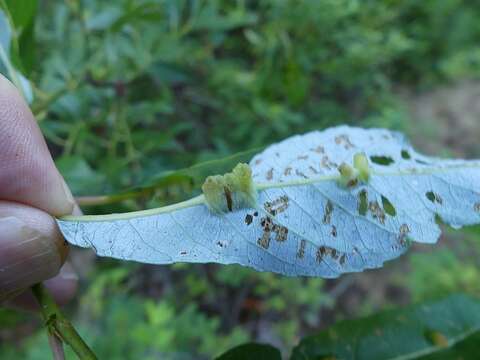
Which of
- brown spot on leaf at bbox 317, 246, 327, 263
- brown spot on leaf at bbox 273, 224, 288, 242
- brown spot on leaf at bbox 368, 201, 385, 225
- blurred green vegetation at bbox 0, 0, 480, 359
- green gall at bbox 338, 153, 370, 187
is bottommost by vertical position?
blurred green vegetation at bbox 0, 0, 480, 359

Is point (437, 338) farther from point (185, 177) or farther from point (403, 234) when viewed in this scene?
point (185, 177)

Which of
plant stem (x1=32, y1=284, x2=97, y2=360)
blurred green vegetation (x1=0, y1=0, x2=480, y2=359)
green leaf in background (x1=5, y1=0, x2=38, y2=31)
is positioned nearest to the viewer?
plant stem (x1=32, y1=284, x2=97, y2=360)

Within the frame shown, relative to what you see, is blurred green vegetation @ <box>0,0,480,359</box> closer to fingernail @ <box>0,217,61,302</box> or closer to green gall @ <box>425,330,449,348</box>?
fingernail @ <box>0,217,61,302</box>

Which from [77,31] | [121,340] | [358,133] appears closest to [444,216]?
[358,133]

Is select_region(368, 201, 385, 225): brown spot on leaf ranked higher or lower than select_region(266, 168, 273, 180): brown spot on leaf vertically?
lower

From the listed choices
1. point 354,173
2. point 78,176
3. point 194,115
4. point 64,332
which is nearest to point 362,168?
point 354,173

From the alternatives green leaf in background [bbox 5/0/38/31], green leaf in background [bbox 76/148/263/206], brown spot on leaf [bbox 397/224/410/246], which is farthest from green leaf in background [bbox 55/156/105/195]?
brown spot on leaf [bbox 397/224/410/246]
